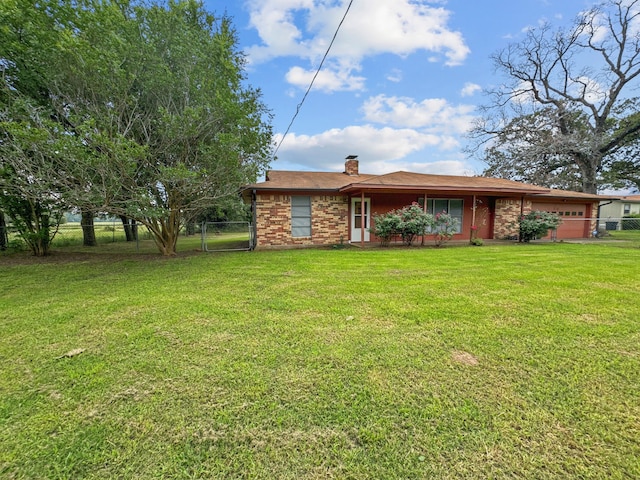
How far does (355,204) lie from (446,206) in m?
4.31

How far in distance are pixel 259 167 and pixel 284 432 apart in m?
7.72

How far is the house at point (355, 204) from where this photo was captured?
11086mm

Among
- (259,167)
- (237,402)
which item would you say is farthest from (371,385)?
(259,167)

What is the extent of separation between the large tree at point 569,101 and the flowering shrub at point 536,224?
30.4ft

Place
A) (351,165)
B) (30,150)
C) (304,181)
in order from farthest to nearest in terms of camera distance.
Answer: (351,165)
(304,181)
(30,150)

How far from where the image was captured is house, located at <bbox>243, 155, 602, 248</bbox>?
11086mm

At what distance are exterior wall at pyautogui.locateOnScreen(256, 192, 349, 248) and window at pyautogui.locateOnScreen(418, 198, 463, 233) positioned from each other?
3.79 meters

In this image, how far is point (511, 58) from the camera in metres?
21.0

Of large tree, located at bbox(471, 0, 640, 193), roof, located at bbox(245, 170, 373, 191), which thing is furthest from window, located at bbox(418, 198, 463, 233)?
large tree, located at bbox(471, 0, 640, 193)

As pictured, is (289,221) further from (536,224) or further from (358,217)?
(536,224)

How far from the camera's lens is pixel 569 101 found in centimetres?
2056

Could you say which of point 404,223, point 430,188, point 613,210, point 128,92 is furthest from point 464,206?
point 613,210

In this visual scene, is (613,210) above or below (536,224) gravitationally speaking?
above

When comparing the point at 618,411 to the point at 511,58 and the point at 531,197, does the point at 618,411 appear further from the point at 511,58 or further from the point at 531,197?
the point at 511,58
